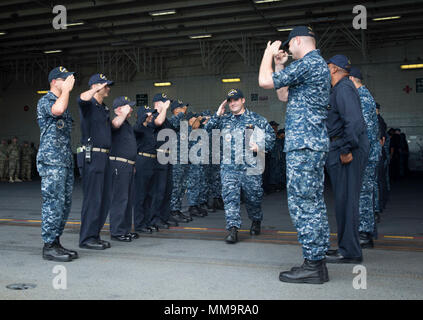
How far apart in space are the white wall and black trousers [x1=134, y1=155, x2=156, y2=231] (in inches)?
619

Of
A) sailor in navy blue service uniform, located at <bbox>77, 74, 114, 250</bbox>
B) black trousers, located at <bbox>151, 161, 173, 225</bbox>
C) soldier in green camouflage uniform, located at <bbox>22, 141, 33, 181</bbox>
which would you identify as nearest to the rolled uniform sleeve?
sailor in navy blue service uniform, located at <bbox>77, 74, 114, 250</bbox>

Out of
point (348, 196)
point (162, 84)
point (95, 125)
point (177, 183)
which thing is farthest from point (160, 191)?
point (162, 84)

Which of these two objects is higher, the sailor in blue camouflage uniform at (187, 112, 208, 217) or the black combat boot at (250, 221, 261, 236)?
the sailor in blue camouflage uniform at (187, 112, 208, 217)

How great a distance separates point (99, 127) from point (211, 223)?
8.73 ft

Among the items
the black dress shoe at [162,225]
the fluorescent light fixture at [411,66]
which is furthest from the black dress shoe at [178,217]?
the fluorescent light fixture at [411,66]

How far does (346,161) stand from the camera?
418cm

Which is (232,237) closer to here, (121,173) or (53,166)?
(121,173)

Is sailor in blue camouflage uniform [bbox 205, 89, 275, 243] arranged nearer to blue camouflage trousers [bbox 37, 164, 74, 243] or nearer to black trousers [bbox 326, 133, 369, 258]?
black trousers [bbox 326, 133, 369, 258]

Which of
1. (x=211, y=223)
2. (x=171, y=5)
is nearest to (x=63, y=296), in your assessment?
(x=211, y=223)

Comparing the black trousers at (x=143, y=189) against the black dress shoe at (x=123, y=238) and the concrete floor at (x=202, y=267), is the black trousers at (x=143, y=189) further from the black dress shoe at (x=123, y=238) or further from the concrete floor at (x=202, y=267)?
the black dress shoe at (x=123, y=238)

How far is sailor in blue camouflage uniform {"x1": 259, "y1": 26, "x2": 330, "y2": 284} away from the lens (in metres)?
3.55

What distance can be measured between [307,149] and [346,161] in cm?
76

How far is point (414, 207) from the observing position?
28.4 ft

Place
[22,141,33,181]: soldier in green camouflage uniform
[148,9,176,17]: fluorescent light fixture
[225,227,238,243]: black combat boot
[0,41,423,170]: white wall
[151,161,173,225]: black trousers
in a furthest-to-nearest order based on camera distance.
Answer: [0,41,423,170]: white wall
[22,141,33,181]: soldier in green camouflage uniform
[148,9,176,17]: fluorescent light fixture
[151,161,173,225]: black trousers
[225,227,238,243]: black combat boot
